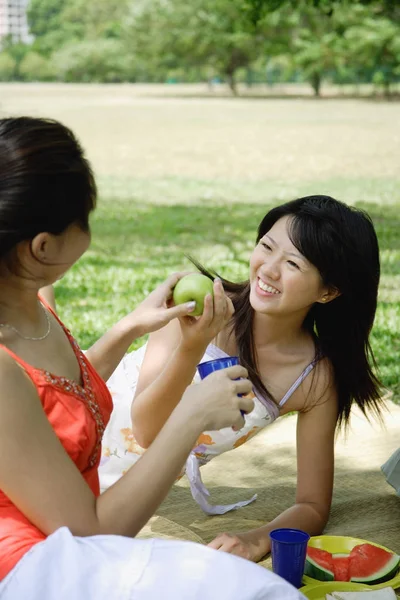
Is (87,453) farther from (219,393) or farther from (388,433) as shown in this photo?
(388,433)

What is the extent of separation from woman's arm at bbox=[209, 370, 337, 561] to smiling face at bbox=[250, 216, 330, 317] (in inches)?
18.1

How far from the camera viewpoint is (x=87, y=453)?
2.39 m

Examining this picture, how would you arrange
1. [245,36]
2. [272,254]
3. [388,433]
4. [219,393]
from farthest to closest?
[245,36]
[388,433]
[272,254]
[219,393]

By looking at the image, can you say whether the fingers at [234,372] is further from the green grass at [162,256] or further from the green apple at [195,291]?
the green grass at [162,256]

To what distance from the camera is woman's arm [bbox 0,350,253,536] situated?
209 cm

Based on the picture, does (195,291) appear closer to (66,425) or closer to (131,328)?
(131,328)

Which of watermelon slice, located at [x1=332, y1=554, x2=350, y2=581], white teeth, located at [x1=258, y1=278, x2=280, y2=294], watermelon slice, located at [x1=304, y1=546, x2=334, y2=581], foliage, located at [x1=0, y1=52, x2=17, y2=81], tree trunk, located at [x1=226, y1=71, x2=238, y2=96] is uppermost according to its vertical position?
white teeth, located at [x1=258, y1=278, x2=280, y2=294]

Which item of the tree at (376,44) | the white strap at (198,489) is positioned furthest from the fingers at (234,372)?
the tree at (376,44)

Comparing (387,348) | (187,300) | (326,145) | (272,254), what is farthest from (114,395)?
Answer: (326,145)

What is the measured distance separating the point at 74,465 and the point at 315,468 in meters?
1.72

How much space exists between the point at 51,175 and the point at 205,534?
87.4 inches

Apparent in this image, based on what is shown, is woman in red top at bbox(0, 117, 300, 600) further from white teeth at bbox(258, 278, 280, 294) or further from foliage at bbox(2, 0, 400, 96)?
foliage at bbox(2, 0, 400, 96)

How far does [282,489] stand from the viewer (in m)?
4.40

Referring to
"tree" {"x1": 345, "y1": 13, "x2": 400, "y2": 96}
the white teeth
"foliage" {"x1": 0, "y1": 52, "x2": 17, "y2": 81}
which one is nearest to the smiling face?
the white teeth
